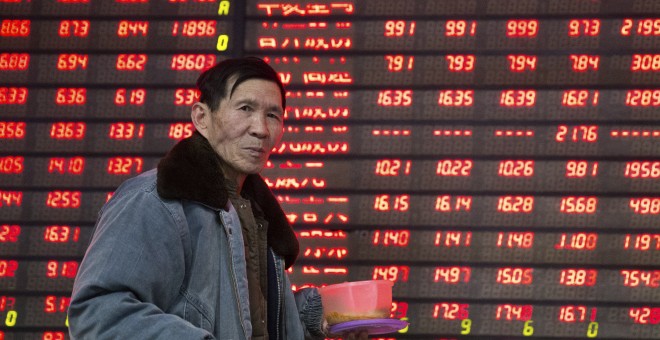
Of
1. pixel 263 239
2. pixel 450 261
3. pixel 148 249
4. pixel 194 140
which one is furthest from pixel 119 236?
pixel 450 261

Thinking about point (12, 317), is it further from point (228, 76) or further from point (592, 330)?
point (228, 76)

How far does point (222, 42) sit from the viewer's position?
22.7 feet

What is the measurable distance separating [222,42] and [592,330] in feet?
9.33

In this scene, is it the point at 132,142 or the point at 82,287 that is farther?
the point at 132,142

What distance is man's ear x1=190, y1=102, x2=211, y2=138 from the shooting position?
3025mm

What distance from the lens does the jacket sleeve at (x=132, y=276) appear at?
2521 mm

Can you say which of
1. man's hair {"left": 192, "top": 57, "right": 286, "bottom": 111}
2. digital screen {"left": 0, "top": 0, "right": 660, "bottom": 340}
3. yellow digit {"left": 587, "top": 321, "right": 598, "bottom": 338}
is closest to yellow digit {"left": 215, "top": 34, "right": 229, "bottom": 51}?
digital screen {"left": 0, "top": 0, "right": 660, "bottom": 340}

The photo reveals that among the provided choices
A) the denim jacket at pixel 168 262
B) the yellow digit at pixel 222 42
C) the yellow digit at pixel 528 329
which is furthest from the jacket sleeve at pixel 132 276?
the yellow digit at pixel 222 42

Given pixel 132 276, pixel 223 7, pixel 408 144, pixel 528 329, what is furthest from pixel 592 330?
pixel 132 276

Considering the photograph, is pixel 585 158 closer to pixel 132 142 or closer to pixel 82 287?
pixel 132 142

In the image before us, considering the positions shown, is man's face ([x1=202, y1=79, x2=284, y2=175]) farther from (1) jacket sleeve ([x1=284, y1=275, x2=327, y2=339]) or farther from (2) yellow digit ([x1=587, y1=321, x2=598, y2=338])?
(2) yellow digit ([x1=587, y1=321, x2=598, y2=338])

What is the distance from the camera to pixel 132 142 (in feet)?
22.5

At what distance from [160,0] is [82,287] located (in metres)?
4.67

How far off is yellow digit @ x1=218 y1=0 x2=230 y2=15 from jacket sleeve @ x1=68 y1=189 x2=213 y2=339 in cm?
433
